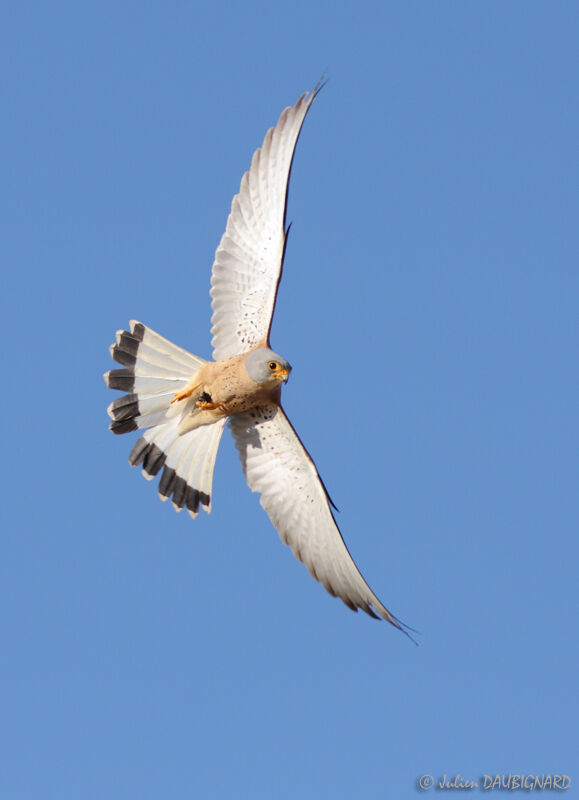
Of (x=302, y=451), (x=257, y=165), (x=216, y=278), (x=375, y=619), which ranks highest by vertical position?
(x=257, y=165)

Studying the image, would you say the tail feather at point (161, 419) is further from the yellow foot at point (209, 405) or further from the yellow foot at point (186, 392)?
the yellow foot at point (209, 405)

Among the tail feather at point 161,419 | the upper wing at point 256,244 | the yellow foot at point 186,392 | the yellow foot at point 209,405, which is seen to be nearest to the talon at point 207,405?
the yellow foot at point 209,405

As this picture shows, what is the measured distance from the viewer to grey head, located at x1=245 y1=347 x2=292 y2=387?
11.2 meters

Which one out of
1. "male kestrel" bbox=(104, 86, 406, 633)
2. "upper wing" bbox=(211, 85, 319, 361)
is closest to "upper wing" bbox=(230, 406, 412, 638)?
"male kestrel" bbox=(104, 86, 406, 633)

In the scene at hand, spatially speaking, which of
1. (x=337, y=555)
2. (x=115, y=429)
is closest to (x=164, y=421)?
(x=115, y=429)

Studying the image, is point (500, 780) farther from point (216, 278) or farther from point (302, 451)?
point (216, 278)

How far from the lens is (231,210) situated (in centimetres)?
1155

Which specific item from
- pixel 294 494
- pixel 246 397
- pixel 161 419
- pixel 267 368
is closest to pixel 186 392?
pixel 161 419

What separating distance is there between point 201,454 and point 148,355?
1205 millimetres

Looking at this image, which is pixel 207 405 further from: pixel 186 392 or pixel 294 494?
pixel 294 494

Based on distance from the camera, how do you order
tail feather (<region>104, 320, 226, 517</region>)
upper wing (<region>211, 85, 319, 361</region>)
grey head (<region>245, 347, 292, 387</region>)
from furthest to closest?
tail feather (<region>104, 320, 226, 517</region>)
upper wing (<region>211, 85, 319, 361</region>)
grey head (<region>245, 347, 292, 387</region>)

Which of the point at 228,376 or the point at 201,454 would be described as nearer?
the point at 228,376

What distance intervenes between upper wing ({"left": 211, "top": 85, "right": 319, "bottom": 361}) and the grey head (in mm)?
311

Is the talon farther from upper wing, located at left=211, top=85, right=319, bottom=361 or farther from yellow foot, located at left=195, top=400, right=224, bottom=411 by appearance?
upper wing, located at left=211, top=85, right=319, bottom=361
